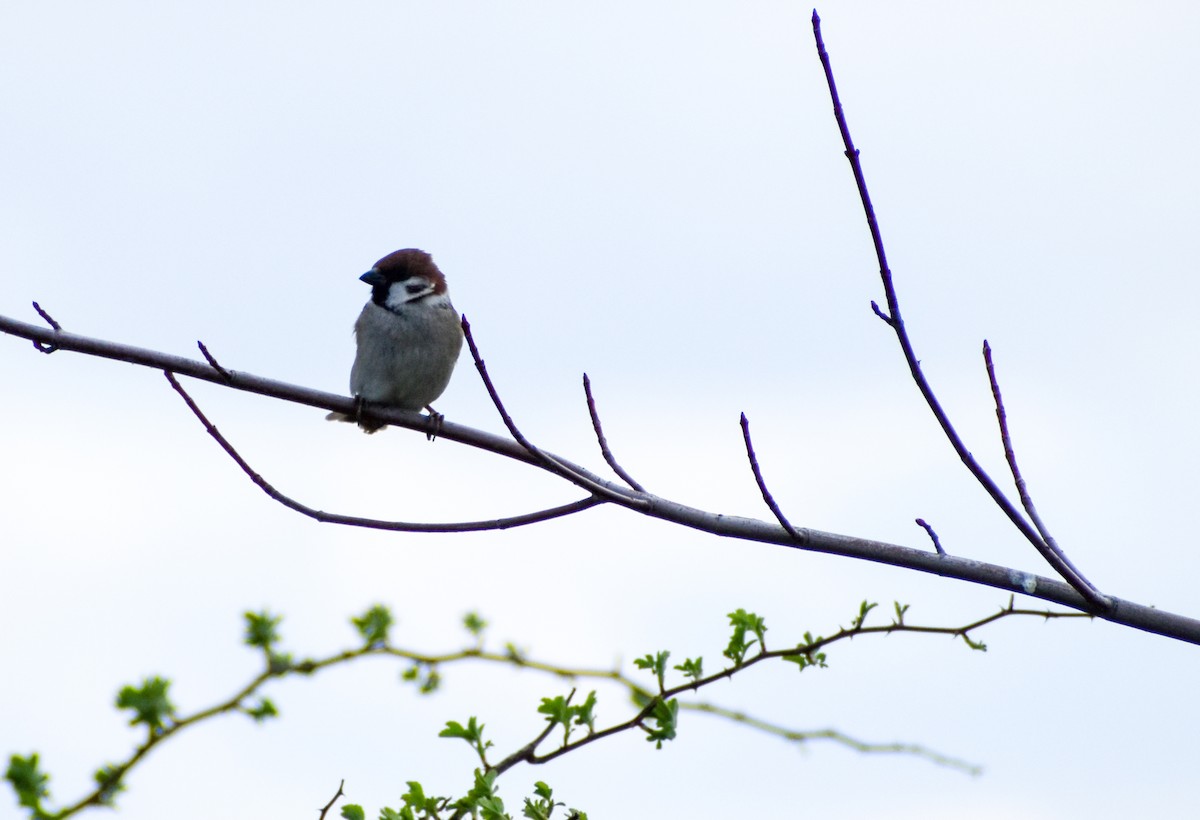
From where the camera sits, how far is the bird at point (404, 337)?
593cm

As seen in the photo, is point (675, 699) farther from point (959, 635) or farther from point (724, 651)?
point (959, 635)

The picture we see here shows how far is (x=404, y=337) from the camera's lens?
19.9ft

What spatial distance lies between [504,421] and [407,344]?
3.41m

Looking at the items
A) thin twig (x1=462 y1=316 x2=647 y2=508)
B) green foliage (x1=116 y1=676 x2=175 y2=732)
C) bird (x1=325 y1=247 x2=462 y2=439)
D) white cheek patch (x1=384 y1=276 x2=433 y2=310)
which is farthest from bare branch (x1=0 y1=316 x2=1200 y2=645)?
white cheek patch (x1=384 y1=276 x2=433 y2=310)

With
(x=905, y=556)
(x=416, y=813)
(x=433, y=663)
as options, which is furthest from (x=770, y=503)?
(x=433, y=663)

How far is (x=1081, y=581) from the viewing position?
272 centimetres

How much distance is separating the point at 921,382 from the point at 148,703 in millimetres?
1948

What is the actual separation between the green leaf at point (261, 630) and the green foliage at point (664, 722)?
1.17 meters

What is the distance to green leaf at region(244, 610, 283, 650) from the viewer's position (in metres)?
3.52

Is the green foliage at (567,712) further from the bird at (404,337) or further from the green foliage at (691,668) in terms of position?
the bird at (404,337)

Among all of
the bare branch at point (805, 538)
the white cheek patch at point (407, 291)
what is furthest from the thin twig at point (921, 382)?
the white cheek patch at point (407, 291)

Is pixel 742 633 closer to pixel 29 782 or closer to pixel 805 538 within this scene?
pixel 805 538

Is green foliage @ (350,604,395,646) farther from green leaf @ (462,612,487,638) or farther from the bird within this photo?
the bird

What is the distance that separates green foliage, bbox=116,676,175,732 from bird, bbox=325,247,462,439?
8.26 feet
